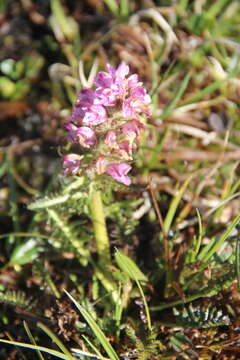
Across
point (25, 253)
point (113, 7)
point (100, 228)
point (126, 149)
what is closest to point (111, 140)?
point (126, 149)

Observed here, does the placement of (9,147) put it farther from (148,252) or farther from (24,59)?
(148,252)

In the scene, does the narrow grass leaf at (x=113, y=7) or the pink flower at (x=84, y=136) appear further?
the narrow grass leaf at (x=113, y=7)

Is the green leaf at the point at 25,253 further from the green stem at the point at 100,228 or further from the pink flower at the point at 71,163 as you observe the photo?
the pink flower at the point at 71,163

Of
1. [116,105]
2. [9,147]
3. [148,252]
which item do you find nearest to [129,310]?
[148,252]

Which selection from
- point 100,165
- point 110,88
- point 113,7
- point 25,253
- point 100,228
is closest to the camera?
point 110,88

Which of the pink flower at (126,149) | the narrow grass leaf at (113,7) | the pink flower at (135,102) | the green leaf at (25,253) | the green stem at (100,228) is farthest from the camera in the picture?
the narrow grass leaf at (113,7)

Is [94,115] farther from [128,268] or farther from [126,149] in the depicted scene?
[128,268]

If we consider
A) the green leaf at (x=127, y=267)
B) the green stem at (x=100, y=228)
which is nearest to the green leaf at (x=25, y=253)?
the green stem at (x=100, y=228)

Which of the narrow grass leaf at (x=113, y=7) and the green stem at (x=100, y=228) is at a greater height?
the narrow grass leaf at (x=113, y=7)
